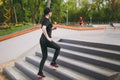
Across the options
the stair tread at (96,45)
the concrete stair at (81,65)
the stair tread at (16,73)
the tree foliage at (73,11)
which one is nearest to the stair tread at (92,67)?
the concrete stair at (81,65)

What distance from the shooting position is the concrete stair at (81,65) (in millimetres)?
Result: 6043

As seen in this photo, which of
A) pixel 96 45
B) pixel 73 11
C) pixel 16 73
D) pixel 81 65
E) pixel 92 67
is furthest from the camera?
pixel 73 11

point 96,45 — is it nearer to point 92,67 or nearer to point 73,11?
point 92,67

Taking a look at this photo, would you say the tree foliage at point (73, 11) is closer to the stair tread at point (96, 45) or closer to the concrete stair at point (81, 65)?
the stair tread at point (96, 45)

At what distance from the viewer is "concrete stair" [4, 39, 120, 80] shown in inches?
238

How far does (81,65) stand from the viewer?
674 centimetres

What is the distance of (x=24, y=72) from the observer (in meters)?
8.44

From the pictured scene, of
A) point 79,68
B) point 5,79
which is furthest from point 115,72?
point 5,79

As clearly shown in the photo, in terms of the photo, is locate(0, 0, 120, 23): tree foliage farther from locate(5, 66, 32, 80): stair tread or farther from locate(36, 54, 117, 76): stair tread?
locate(36, 54, 117, 76): stair tread

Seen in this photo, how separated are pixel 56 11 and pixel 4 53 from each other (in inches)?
1865

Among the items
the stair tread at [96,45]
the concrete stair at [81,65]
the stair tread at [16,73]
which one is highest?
the stair tread at [96,45]

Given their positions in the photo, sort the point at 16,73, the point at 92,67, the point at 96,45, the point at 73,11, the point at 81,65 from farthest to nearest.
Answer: the point at 73,11 < the point at 16,73 < the point at 96,45 < the point at 81,65 < the point at 92,67

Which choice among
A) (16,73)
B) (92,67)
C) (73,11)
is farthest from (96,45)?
(73,11)

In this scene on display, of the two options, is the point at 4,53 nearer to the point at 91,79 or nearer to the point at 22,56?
the point at 22,56
